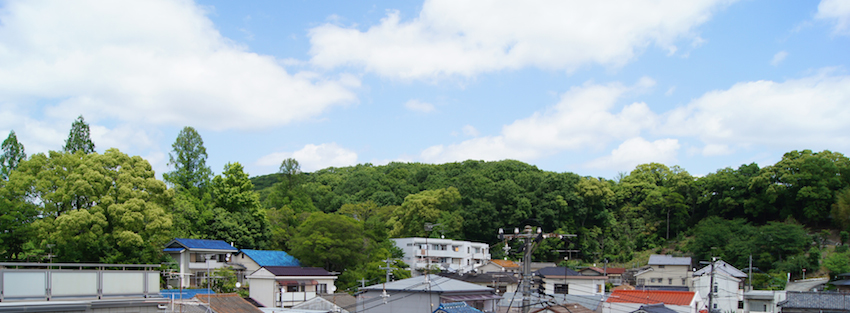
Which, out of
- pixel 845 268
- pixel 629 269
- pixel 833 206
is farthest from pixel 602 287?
pixel 833 206

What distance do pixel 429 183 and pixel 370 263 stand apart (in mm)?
25915

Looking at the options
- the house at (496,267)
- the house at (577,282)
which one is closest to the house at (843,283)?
the house at (577,282)

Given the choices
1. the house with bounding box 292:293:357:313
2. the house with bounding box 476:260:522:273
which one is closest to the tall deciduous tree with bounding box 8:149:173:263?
the house with bounding box 292:293:357:313

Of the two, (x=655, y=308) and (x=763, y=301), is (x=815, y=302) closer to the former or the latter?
(x=763, y=301)

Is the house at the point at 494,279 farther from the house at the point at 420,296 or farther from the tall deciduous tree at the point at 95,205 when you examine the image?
the tall deciduous tree at the point at 95,205

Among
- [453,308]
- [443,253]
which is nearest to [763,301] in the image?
[453,308]

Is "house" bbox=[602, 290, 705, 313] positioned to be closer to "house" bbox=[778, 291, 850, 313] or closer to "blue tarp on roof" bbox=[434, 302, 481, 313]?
"house" bbox=[778, 291, 850, 313]

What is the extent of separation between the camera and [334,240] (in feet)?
118

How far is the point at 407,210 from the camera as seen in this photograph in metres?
49.8

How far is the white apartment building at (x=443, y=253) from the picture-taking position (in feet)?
142

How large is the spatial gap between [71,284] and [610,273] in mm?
41491

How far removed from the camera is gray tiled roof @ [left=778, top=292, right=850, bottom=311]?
26506 millimetres

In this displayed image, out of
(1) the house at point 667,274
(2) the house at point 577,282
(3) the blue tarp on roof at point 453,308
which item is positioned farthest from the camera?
(1) the house at point 667,274

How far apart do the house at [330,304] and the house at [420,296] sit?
1044mm
